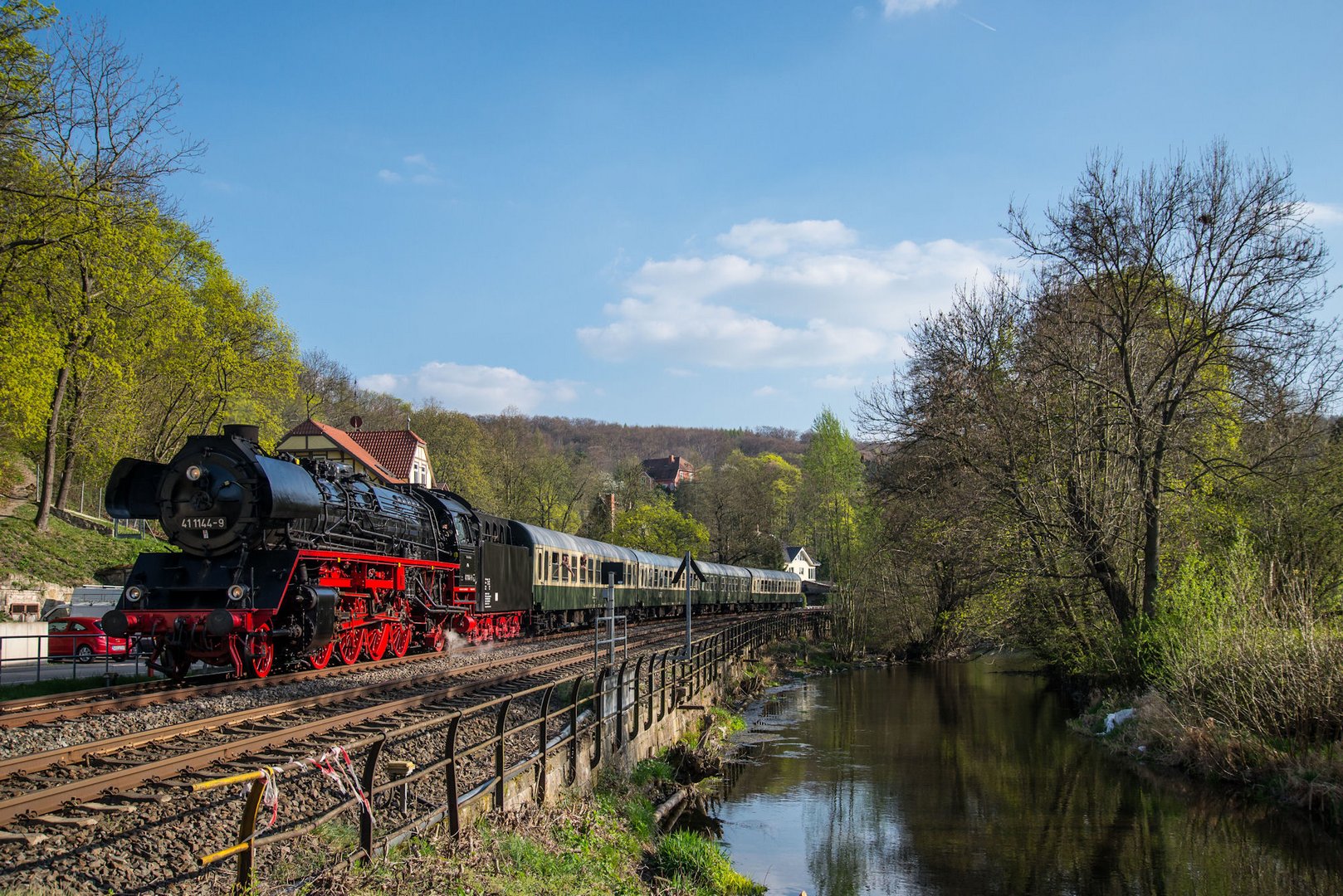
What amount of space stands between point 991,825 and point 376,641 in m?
10.3

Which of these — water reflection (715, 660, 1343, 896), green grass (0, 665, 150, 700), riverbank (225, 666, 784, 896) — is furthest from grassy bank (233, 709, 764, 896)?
green grass (0, 665, 150, 700)

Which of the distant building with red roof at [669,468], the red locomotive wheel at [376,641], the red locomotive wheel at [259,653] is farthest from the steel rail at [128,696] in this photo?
the distant building with red roof at [669,468]

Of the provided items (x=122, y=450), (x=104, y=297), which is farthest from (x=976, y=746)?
(x=122, y=450)

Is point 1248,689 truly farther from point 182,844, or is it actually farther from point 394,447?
point 394,447

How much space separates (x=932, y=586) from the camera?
97.4ft

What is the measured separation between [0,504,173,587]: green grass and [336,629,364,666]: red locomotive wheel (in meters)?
15.4

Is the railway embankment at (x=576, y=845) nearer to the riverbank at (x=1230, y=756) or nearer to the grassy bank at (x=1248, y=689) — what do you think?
the riverbank at (x=1230, y=756)

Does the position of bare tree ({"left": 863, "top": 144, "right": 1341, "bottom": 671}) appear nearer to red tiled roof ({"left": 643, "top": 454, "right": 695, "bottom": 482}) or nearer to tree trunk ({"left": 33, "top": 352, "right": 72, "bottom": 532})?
tree trunk ({"left": 33, "top": 352, "right": 72, "bottom": 532})

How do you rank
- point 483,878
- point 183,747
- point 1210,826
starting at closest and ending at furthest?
point 483,878 → point 183,747 → point 1210,826

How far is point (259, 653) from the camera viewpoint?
500 inches

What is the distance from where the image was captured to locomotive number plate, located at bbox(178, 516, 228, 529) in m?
12.6

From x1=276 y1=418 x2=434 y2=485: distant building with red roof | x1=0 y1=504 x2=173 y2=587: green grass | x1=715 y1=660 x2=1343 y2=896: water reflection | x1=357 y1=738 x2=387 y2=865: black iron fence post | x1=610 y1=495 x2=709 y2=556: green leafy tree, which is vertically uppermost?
x1=276 y1=418 x2=434 y2=485: distant building with red roof

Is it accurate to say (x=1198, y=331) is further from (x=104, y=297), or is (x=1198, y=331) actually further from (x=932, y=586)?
(x=104, y=297)

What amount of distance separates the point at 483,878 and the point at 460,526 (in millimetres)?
14833
